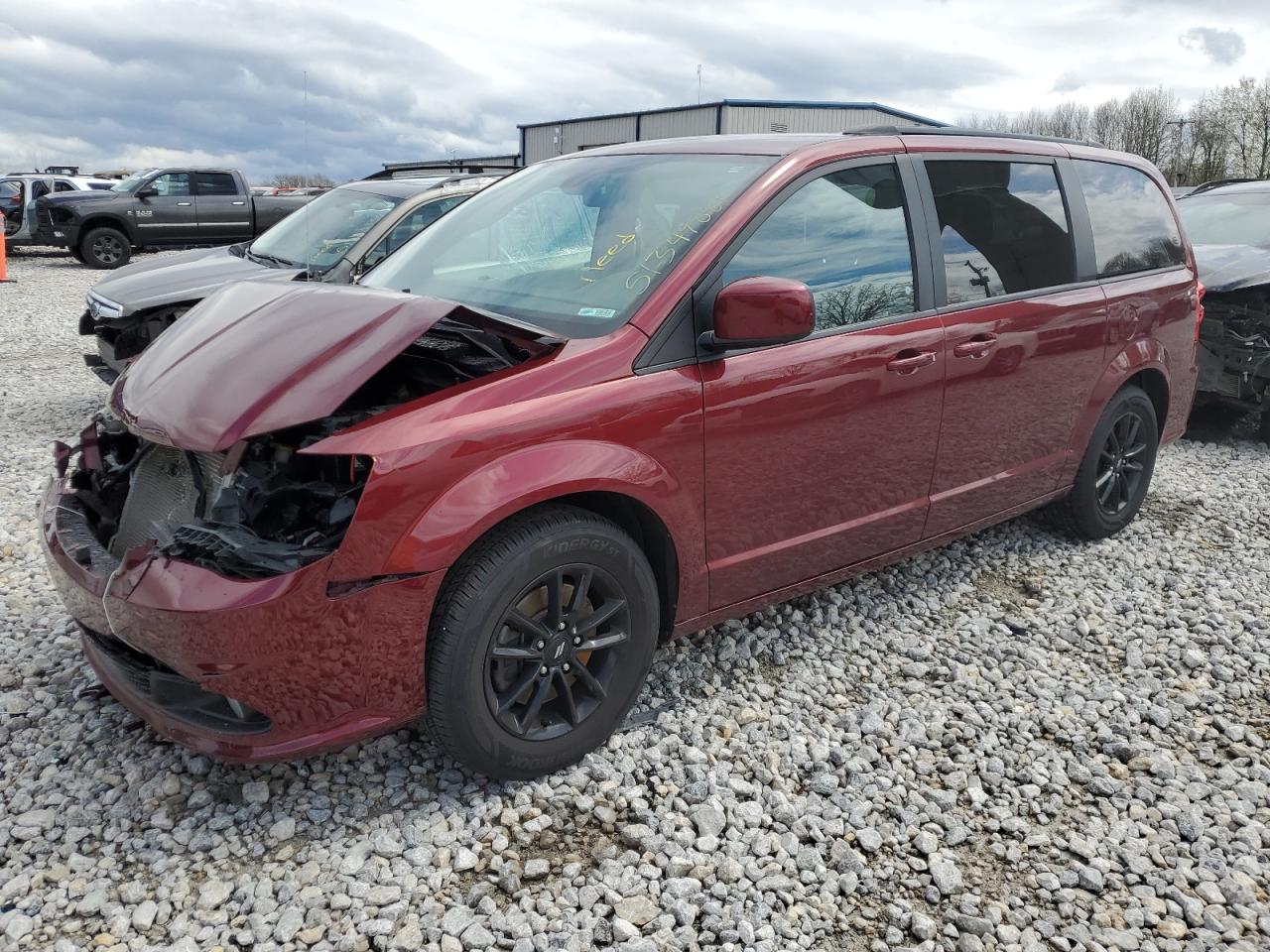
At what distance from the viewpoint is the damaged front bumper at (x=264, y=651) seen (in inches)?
93.7

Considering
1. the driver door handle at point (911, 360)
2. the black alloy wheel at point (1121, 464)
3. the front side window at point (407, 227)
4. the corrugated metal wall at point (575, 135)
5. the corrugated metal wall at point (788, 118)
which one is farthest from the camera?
the corrugated metal wall at point (575, 135)

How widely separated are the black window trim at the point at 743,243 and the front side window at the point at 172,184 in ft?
57.1

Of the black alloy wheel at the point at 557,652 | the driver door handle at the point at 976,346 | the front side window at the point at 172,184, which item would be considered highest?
the front side window at the point at 172,184

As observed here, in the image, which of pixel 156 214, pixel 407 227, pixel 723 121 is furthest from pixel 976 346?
pixel 723 121

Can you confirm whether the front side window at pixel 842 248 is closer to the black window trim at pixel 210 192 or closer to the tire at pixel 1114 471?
the tire at pixel 1114 471

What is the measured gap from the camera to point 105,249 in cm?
Answer: 1789

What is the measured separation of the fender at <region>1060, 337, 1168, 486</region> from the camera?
4.45 meters

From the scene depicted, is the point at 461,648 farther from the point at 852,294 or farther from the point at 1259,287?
the point at 1259,287

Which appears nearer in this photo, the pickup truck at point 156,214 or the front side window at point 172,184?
the pickup truck at point 156,214

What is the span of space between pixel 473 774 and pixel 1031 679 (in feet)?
6.82

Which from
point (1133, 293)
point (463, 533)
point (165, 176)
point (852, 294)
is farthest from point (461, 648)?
point (165, 176)

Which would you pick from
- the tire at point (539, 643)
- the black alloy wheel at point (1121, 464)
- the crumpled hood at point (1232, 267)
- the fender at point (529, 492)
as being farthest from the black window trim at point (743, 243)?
the crumpled hood at point (1232, 267)

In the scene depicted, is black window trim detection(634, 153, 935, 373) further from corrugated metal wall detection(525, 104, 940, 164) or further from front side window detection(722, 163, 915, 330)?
corrugated metal wall detection(525, 104, 940, 164)

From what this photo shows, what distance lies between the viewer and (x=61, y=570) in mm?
2867
